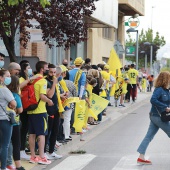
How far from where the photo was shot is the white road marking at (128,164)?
11320mm

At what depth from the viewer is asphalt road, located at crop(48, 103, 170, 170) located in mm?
11562

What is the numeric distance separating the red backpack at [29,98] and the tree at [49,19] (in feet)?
8.70

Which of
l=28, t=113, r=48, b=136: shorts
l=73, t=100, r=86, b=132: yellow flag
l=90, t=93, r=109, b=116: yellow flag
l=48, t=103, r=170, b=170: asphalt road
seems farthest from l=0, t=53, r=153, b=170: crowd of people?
l=90, t=93, r=109, b=116: yellow flag

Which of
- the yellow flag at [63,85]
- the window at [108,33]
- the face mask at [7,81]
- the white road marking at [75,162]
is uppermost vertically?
the window at [108,33]

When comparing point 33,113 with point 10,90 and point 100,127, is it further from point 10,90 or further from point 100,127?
point 100,127

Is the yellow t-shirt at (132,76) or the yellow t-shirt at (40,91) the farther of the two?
the yellow t-shirt at (132,76)

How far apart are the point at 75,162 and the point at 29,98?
1.63 m

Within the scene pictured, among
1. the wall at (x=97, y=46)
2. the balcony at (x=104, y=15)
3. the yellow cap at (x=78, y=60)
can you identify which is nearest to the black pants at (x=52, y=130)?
the yellow cap at (x=78, y=60)

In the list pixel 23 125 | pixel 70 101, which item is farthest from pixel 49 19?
pixel 23 125

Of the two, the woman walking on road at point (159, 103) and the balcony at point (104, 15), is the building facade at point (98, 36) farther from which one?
the woman walking on road at point (159, 103)

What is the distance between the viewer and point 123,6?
4691cm

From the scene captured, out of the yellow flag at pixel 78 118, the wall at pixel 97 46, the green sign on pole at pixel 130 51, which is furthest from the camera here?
the green sign on pole at pixel 130 51

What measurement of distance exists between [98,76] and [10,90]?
9.15 m

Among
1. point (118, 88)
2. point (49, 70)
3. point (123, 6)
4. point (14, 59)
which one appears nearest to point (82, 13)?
point (14, 59)
